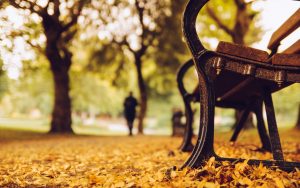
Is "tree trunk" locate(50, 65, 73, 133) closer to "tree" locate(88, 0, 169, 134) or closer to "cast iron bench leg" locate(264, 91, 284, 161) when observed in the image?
"tree" locate(88, 0, 169, 134)

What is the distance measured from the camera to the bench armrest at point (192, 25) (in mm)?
2947

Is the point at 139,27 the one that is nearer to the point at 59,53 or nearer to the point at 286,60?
the point at 59,53

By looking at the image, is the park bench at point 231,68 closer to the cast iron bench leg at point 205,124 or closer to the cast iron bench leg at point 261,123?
the cast iron bench leg at point 205,124

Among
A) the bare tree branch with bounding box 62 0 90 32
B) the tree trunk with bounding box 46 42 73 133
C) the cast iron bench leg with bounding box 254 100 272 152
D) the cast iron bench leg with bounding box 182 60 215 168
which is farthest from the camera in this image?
the tree trunk with bounding box 46 42 73 133

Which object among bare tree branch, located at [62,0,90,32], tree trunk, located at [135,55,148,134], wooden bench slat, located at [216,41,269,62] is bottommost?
wooden bench slat, located at [216,41,269,62]

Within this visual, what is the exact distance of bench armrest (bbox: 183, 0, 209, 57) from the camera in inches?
116

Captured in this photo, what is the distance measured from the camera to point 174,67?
22.7 m

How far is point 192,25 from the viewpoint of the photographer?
118 inches

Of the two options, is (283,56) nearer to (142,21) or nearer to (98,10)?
(98,10)

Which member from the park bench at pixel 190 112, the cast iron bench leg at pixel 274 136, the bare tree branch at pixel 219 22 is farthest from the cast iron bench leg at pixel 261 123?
the bare tree branch at pixel 219 22

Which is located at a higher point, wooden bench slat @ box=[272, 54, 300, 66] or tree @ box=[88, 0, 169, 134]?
tree @ box=[88, 0, 169, 134]

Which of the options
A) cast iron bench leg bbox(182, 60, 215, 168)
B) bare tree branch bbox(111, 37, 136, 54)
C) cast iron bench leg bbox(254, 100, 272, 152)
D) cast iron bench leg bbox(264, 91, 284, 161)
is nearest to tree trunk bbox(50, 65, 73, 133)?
bare tree branch bbox(111, 37, 136, 54)

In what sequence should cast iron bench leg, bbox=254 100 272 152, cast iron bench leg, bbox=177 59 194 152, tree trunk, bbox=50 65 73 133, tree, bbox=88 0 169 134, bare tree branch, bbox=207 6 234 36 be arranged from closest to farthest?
cast iron bench leg, bbox=254 100 272 152, cast iron bench leg, bbox=177 59 194 152, tree trunk, bbox=50 65 73 133, bare tree branch, bbox=207 6 234 36, tree, bbox=88 0 169 134

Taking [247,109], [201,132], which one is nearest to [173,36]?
[247,109]
